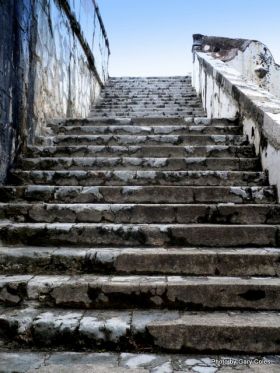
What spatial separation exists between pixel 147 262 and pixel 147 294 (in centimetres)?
28

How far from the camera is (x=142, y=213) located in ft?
9.50

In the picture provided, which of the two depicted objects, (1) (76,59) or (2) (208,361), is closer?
(2) (208,361)

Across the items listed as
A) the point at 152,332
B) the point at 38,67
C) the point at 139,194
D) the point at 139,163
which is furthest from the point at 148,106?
the point at 152,332

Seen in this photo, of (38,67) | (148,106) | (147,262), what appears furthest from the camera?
(148,106)

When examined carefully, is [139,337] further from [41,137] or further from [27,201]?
[41,137]

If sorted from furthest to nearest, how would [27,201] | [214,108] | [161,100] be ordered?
1. [161,100]
2. [214,108]
3. [27,201]

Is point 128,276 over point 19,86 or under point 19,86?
under

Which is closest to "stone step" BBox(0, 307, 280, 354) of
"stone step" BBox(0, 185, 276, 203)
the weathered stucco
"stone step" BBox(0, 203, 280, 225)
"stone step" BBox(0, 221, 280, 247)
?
"stone step" BBox(0, 221, 280, 247)

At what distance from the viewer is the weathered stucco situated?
3133mm

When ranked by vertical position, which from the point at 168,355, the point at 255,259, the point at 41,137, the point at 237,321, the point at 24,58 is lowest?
the point at 168,355

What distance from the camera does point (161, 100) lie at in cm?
805

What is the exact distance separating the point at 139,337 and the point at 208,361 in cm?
37

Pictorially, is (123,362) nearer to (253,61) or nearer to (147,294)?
(147,294)

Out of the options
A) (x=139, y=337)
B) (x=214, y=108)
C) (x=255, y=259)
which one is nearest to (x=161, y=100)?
(x=214, y=108)
